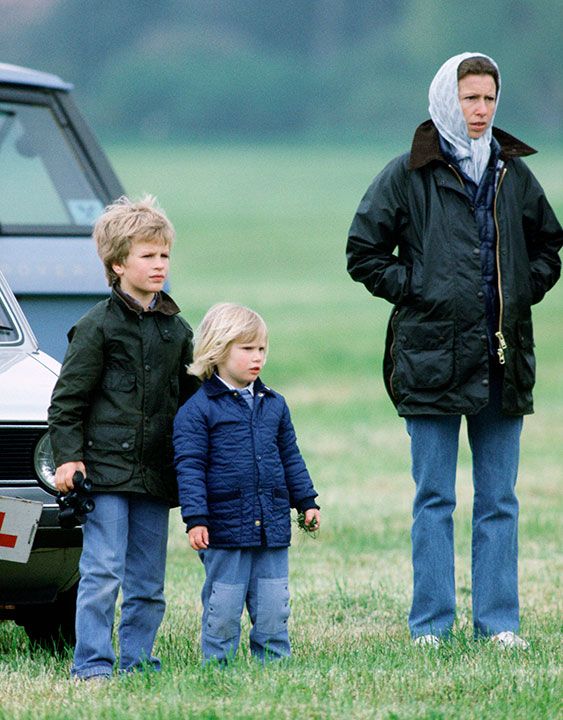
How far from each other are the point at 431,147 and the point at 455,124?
108 millimetres

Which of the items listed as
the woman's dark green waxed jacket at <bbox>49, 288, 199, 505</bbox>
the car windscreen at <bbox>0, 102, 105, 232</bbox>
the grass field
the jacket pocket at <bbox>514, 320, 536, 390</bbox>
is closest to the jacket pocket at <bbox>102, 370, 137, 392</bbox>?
the woman's dark green waxed jacket at <bbox>49, 288, 199, 505</bbox>

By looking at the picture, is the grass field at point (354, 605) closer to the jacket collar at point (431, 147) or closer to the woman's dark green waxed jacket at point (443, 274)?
the woman's dark green waxed jacket at point (443, 274)

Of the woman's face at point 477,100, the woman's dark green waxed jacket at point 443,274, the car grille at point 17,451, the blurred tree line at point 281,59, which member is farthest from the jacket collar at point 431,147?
the blurred tree line at point 281,59

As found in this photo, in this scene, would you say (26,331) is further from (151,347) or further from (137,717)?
(137,717)

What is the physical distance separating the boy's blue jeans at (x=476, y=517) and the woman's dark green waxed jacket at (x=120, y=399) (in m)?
0.95

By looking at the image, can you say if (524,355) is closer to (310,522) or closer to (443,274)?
(443,274)

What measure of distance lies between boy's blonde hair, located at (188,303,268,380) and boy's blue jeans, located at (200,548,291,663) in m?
0.56

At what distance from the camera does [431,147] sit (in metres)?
5.39

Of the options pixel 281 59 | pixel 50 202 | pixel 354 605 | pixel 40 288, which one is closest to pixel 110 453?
pixel 354 605

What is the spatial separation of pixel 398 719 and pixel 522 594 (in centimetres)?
290

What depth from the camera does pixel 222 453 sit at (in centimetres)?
487

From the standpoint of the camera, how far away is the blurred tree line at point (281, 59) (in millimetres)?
82500

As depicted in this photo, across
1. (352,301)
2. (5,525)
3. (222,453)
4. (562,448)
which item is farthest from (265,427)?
(352,301)

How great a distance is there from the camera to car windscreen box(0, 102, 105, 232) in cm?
857
